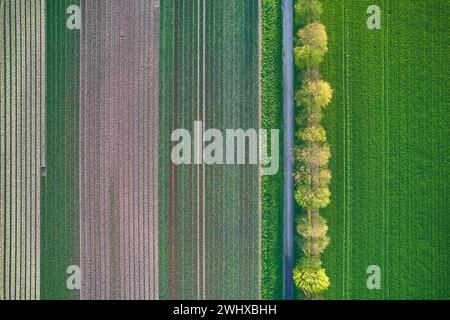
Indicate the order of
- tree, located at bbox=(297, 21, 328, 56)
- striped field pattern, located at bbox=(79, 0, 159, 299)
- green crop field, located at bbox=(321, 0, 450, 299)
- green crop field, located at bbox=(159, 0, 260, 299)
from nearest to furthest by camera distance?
tree, located at bbox=(297, 21, 328, 56)
green crop field, located at bbox=(321, 0, 450, 299)
green crop field, located at bbox=(159, 0, 260, 299)
striped field pattern, located at bbox=(79, 0, 159, 299)

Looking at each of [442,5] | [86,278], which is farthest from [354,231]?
[86,278]

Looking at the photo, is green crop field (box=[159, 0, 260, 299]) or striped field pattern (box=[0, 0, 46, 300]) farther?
striped field pattern (box=[0, 0, 46, 300])

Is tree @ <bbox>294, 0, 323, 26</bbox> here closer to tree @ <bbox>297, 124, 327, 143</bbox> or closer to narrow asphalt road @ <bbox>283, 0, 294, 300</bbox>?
narrow asphalt road @ <bbox>283, 0, 294, 300</bbox>

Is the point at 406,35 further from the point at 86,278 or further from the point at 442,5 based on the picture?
the point at 86,278

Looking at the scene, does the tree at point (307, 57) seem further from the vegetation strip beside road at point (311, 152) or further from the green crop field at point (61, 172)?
the green crop field at point (61, 172)

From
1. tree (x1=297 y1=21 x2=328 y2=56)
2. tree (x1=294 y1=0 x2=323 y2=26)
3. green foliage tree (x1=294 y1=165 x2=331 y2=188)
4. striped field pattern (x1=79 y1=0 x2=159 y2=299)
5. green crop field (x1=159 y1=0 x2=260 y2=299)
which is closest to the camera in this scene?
tree (x1=297 y1=21 x2=328 y2=56)

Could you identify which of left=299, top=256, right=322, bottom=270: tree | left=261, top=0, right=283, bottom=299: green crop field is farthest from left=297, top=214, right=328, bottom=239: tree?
left=261, top=0, right=283, bottom=299: green crop field

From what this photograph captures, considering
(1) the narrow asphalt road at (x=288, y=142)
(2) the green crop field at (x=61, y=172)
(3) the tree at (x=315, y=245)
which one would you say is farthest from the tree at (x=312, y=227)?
(2) the green crop field at (x=61, y=172)
